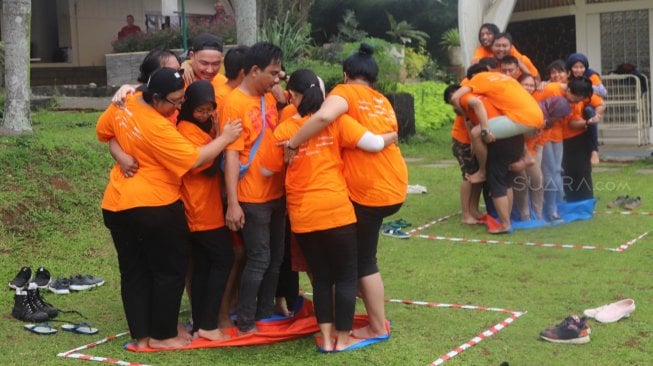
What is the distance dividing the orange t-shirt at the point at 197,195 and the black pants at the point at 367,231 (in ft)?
2.78

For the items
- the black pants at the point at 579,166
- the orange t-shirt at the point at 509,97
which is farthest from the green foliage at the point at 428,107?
the orange t-shirt at the point at 509,97

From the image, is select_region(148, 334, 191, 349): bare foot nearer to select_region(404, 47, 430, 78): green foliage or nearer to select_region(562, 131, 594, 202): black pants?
select_region(562, 131, 594, 202): black pants

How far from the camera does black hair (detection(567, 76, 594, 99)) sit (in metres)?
8.96

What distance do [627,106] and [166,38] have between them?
8292 mm

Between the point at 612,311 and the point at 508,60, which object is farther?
the point at 508,60

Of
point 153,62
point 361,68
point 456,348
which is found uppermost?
point 153,62

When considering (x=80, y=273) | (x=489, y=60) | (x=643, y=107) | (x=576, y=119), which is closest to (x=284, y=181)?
(x=80, y=273)

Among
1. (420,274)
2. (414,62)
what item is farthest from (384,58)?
(420,274)

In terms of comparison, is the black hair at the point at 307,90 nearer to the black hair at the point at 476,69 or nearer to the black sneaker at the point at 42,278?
the black sneaker at the point at 42,278

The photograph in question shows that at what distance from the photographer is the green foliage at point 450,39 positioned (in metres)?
24.4

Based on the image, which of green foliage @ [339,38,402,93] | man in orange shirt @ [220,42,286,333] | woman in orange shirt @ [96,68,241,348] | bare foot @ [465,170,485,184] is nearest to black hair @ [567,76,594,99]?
bare foot @ [465,170,485,184]

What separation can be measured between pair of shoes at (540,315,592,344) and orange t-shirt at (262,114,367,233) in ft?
4.40

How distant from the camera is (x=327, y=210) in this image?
528cm

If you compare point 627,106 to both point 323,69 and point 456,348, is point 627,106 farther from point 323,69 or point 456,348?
point 456,348
